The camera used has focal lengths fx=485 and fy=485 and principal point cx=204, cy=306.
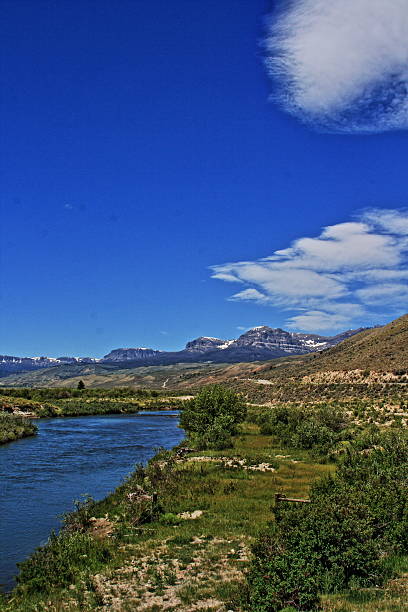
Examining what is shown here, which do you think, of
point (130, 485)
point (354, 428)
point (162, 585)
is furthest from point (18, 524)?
point (354, 428)

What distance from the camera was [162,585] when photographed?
50.6 feet

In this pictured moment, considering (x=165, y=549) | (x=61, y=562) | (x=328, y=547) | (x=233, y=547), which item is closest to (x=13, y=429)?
(x=61, y=562)

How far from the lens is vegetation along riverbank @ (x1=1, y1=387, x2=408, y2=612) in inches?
500

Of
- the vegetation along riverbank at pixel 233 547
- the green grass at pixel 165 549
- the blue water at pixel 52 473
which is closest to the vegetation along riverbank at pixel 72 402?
the blue water at pixel 52 473

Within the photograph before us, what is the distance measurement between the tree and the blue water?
4302mm

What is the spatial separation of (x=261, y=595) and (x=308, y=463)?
87.9ft

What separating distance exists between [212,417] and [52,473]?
2177 cm

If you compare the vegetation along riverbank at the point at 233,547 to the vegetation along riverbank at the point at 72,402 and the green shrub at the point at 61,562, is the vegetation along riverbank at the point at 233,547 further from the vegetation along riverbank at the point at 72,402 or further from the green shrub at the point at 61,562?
the vegetation along riverbank at the point at 72,402

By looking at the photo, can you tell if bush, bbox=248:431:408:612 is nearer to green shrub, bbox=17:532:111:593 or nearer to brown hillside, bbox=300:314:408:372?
green shrub, bbox=17:532:111:593

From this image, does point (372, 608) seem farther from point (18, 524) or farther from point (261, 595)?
point (18, 524)

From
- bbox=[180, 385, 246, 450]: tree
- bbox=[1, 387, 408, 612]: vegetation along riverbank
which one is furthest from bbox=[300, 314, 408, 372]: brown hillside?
bbox=[1, 387, 408, 612]: vegetation along riverbank

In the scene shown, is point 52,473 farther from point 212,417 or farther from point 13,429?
point 13,429

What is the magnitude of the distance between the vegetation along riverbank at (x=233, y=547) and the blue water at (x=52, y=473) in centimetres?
244

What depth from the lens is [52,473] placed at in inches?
1508
